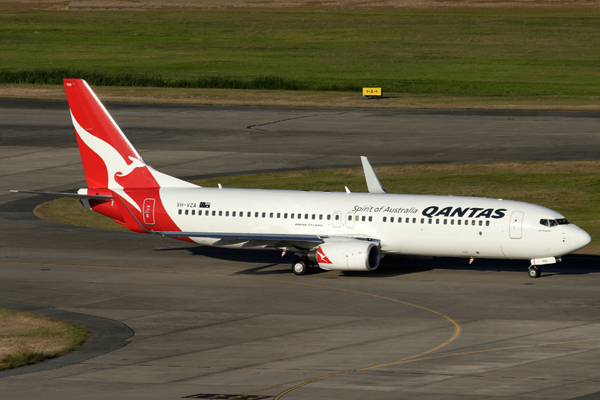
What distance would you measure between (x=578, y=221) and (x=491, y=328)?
2576 centimetres

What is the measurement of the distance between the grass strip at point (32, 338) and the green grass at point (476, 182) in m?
24.7

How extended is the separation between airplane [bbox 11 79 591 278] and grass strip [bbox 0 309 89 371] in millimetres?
10935

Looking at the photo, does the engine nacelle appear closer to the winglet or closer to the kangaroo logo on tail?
the winglet

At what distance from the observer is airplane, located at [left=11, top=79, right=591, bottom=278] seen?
150ft

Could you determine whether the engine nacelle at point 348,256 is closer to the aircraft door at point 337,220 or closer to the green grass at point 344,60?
the aircraft door at point 337,220

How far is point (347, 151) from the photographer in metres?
87.2

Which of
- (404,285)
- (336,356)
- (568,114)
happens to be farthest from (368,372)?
(568,114)

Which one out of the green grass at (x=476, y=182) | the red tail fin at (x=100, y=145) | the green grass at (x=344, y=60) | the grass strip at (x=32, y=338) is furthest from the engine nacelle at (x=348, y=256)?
the green grass at (x=344, y=60)

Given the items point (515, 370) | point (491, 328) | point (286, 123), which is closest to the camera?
point (515, 370)

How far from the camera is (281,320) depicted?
38562 millimetres

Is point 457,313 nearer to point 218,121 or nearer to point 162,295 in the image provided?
point 162,295

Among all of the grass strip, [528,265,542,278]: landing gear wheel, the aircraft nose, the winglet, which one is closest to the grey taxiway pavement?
[528,265,542,278]: landing gear wheel

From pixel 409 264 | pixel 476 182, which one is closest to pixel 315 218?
pixel 409 264

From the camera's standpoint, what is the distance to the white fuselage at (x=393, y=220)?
45438 millimetres
